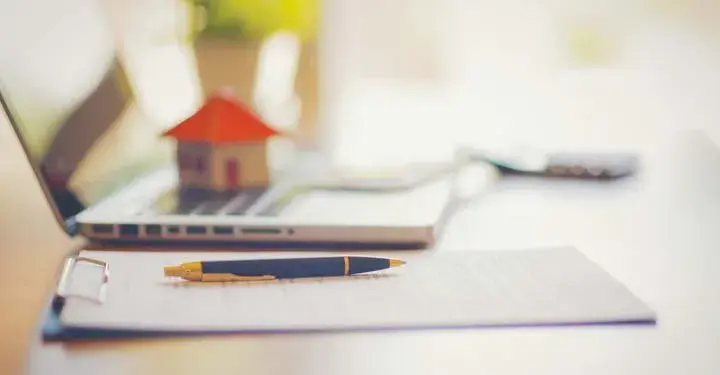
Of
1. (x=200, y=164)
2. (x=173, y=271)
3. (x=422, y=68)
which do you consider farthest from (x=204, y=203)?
(x=422, y=68)

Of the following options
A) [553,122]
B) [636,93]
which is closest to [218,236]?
[553,122]

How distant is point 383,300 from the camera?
0.57 metres

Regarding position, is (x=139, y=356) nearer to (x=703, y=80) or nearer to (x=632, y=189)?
(x=632, y=189)

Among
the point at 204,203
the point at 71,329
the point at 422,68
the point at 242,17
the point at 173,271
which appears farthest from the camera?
→ the point at 422,68

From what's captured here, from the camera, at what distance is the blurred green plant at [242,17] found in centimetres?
112

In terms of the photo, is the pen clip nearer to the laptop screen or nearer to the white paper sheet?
the white paper sheet

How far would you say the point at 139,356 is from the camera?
0.49 meters

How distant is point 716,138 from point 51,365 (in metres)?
1.00

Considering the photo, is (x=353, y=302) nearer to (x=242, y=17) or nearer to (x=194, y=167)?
(x=194, y=167)

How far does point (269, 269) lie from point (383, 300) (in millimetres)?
94

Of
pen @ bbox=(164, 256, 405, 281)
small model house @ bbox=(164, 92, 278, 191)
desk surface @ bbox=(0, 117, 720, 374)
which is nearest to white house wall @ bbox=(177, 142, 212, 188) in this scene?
small model house @ bbox=(164, 92, 278, 191)

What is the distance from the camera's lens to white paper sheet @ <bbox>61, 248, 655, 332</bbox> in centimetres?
53

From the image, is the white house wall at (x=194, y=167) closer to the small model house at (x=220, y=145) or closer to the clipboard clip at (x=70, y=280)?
the small model house at (x=220, y=145)

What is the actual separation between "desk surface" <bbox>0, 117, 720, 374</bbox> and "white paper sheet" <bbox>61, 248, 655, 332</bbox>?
2cm
